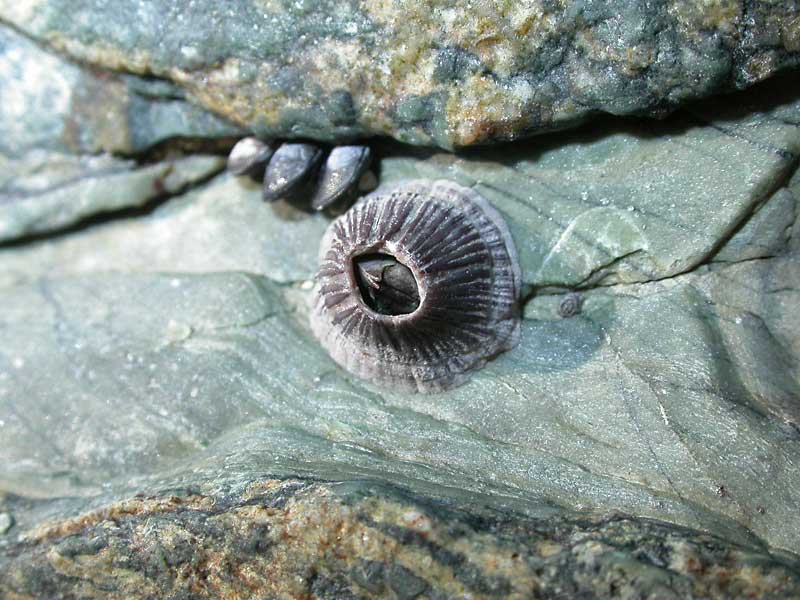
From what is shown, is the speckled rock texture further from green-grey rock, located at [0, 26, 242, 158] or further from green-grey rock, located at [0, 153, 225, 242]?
green-grey rock, located at [0, 153, 225, 242]

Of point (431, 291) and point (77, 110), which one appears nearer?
point (431, 291)

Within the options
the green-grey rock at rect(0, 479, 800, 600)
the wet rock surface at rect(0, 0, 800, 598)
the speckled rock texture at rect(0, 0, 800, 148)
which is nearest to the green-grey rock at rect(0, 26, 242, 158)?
the wet rock surface at rect(0, 0, 800, 598)

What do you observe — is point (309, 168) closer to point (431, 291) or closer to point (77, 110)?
point (431, 291)

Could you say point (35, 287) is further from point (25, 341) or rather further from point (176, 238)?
point (176, 238)

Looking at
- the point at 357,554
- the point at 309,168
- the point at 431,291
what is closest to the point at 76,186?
the point at 309,168

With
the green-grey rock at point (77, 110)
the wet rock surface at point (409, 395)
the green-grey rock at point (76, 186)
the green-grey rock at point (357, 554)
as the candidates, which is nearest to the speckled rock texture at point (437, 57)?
the wet rock surface at point (409, 395)

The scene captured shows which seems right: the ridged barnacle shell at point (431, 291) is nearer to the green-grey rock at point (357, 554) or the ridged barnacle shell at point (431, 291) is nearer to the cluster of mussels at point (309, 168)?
the cluster of mussels at point (309, 168)
